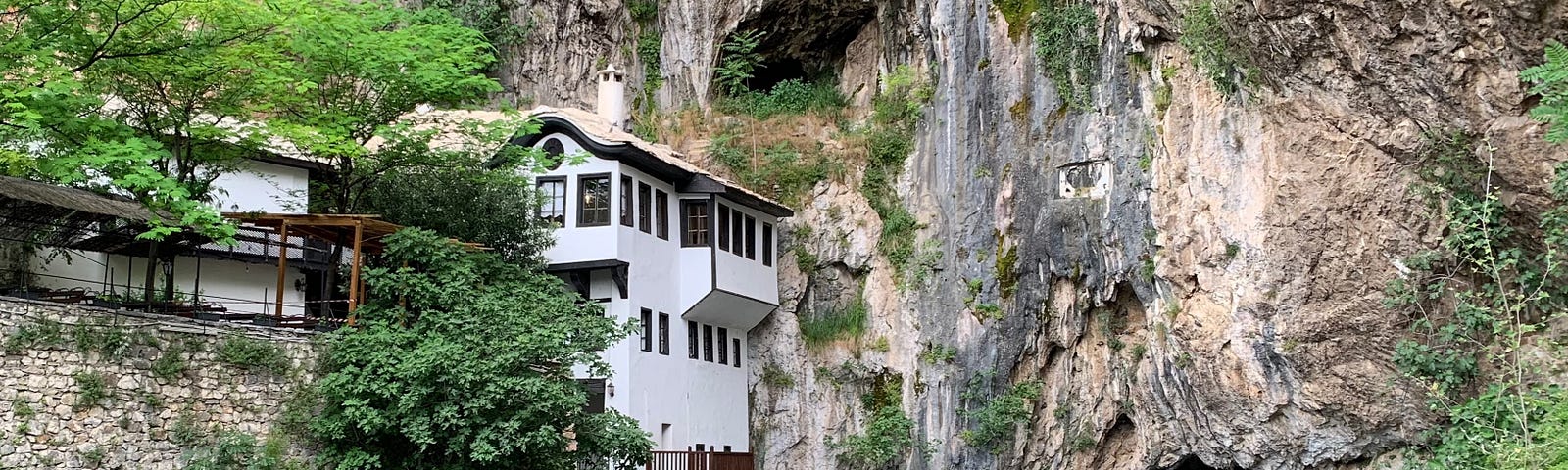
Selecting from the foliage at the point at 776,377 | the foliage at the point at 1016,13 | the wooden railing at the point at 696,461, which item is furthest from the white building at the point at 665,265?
the foliage at the point at 1016,13

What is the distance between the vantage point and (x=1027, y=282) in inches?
1163

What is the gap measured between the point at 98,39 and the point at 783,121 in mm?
19521

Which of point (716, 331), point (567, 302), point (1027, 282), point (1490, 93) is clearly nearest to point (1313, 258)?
point (1490, 93)

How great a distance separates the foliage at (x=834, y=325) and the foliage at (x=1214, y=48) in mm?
11585

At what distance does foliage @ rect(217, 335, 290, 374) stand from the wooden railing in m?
7.65

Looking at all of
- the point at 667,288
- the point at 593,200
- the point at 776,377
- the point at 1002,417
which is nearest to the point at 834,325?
the point at 776,377

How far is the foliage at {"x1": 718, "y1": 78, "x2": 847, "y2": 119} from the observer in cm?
3644

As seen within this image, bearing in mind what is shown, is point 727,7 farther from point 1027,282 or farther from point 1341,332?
point 1341,332

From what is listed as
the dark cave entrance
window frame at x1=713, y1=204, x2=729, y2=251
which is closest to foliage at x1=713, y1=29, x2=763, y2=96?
the dark cave entrance

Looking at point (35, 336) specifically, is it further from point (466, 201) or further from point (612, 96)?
point (612, 96)

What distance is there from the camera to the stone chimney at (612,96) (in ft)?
113

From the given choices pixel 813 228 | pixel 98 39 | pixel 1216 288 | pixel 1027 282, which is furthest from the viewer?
pixel 813 228

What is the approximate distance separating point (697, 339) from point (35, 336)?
52.2ft

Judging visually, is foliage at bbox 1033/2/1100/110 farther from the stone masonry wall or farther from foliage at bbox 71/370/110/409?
foliage at bbox 71/370/110/409
